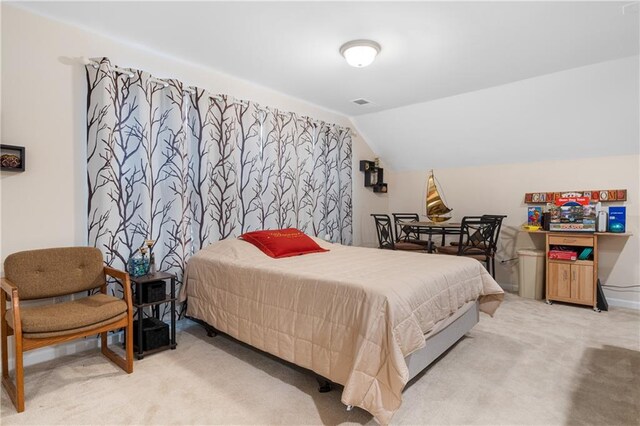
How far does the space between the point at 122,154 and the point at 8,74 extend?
81 centimetres

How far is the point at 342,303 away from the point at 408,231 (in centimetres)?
318

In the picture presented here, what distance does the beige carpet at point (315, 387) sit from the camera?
1809mm

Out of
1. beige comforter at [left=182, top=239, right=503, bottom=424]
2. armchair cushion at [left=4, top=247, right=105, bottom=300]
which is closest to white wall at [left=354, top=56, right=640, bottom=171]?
beige comforter at [left=182, top=239, right=503, bottom=424]

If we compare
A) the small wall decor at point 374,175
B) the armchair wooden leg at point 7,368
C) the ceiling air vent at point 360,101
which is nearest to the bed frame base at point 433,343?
the armchair wooden leg at point 7,368

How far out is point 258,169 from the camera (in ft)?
12.2

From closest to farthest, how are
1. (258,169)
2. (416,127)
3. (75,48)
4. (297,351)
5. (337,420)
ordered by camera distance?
(337,420) → (297,351) → (75,48) → (258,169) → (416,127)

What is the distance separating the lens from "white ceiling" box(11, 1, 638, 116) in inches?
92.1

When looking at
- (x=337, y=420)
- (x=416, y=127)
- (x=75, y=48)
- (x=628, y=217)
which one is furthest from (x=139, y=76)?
(x=628, y=217)

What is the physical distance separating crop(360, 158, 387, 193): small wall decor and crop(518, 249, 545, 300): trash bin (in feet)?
7.33

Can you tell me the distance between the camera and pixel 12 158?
2.28 metres

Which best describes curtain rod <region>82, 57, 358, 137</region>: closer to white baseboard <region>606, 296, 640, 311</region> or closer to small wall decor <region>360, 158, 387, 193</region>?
small wall decor <region>360, 158, 387, 193</region>

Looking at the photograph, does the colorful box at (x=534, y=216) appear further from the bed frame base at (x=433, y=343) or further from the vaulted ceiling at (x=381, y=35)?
the bed frame base at (x=433, y=343)

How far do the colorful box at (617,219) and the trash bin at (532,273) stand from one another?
28.5 inches

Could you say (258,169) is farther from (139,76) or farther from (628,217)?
(628,217)
